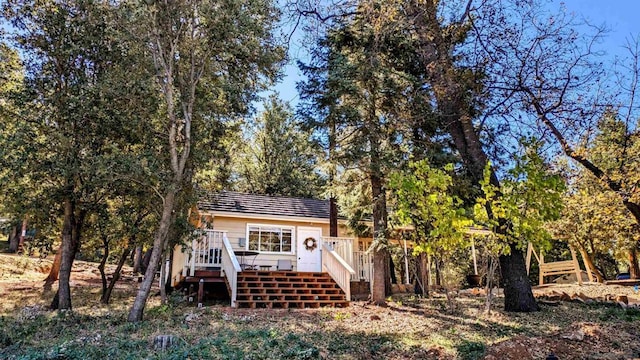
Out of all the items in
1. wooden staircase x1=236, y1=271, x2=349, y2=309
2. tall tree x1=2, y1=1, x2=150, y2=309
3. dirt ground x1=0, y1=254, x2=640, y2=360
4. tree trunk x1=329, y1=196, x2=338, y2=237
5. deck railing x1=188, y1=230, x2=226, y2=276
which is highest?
tall tree x1=2, y1=1, x2=150, y2=309

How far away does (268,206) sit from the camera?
1540 cm

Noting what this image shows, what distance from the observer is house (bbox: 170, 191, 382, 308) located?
11.1 metres

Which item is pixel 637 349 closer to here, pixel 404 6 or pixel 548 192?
pixel 548 192

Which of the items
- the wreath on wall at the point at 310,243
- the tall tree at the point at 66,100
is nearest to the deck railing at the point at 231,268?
the wreath on wall at the point at 310,243

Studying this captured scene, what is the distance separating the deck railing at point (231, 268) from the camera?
34.4ft

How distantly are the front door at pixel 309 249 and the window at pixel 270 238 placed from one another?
369 mm

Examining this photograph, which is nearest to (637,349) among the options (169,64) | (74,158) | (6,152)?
(169,64)

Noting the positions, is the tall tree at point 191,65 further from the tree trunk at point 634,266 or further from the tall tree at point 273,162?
the tree trunk at point 634,266

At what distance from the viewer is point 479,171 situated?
9602mm

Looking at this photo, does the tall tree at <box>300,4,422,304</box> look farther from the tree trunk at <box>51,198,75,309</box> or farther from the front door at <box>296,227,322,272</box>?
the tree trunk at <box>51,198,75,309</box>

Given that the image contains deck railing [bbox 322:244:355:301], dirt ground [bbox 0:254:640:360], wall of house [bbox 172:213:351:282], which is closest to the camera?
dirt ground [bbox 0:254:640:360]

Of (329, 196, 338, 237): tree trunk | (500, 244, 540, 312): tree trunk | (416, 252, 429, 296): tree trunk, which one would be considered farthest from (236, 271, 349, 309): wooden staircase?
(500, 244, 540, 312): tree trunk

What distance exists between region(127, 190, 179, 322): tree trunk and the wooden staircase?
110 inches

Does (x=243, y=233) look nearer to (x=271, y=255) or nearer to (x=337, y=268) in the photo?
(x=271, y=255)
